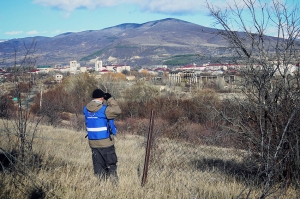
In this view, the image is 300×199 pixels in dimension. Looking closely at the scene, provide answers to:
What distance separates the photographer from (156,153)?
8383 mm

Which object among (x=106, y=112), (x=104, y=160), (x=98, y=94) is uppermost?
(x=98, y=94)

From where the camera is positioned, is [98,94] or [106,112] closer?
[106,112]

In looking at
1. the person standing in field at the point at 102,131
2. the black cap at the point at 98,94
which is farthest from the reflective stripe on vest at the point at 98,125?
the black cap at the point at 98,94

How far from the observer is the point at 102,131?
5.32 meters

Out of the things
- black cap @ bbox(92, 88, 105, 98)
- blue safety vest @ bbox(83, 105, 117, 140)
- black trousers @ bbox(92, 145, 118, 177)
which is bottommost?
black trousers @ bbox(92, 145, 118, 177)

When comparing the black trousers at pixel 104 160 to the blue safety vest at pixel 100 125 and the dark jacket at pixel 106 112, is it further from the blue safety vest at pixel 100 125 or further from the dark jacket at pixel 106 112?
the blue safety vest at pixel 100 125

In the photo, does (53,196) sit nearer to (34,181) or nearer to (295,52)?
(34,181)

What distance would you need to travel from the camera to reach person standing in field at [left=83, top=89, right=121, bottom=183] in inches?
209

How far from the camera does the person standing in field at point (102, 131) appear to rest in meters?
5.32

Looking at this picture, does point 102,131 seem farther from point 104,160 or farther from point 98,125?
point 104,160

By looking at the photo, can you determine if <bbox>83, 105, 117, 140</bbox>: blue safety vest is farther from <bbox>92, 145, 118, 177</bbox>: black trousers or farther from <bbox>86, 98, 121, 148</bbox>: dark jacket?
<bbox>92, 145, 118, 177</bbox>: black trousers

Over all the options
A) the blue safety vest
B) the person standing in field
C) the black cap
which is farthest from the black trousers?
the black cap

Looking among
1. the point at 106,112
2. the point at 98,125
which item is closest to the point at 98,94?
the point at 106,112

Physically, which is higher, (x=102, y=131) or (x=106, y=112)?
(x=106, y=112)
